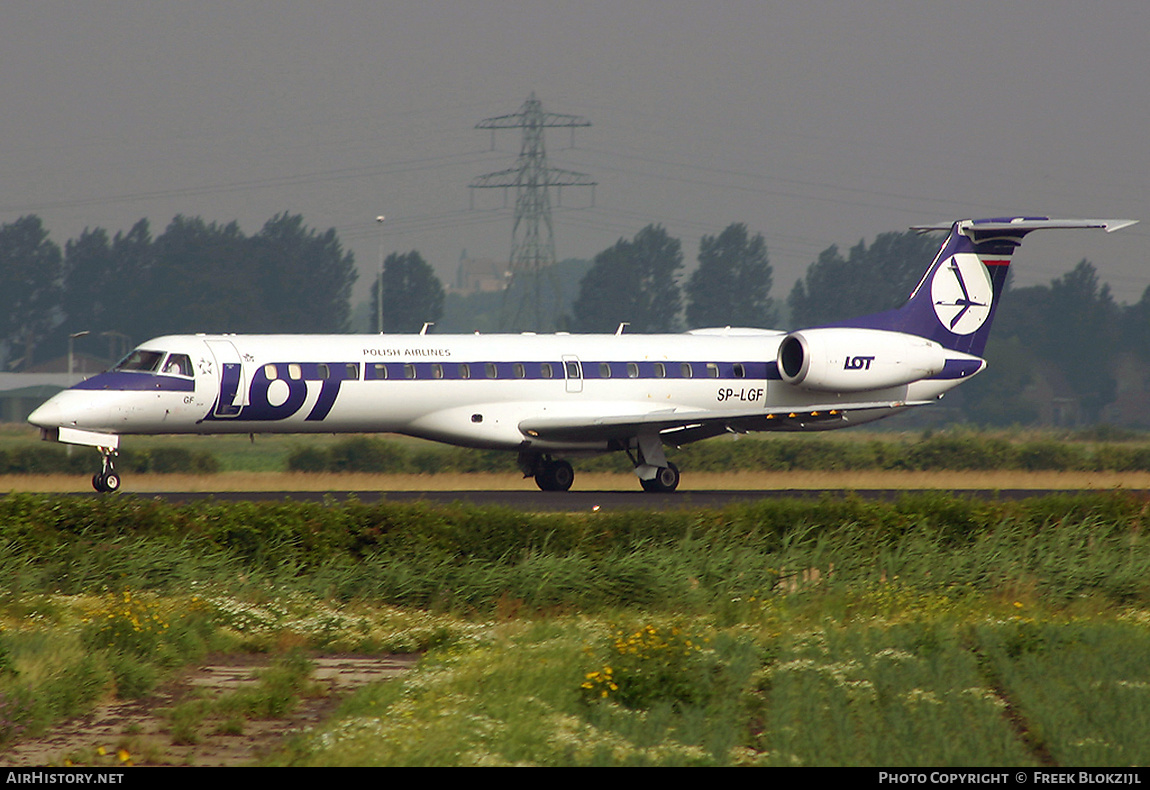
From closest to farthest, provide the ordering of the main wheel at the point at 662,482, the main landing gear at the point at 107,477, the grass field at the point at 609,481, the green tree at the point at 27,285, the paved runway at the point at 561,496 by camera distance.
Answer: the paved runway at the point at 561,496 → the main landing gear at the point at 107,477 → the main wheel at the point at 662,482 → the grass field at the point at 609,481 → the green tree at the point at 27,285

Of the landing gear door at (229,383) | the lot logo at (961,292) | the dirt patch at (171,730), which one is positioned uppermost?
the lot logo at (961,292)

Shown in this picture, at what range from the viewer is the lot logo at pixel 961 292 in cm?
3186

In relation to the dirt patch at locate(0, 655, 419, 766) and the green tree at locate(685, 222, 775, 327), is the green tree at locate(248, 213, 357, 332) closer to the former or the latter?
the green tree at locate(685, 222, 775, 327)

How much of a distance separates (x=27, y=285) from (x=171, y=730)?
365ft

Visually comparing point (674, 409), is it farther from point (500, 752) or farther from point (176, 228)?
point (176, 228)

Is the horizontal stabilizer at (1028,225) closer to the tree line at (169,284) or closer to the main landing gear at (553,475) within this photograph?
the main landing gear at (553,475)

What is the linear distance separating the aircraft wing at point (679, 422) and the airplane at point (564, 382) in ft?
0.14

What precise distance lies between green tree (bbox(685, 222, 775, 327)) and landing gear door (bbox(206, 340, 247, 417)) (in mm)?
88572

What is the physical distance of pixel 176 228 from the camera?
116m

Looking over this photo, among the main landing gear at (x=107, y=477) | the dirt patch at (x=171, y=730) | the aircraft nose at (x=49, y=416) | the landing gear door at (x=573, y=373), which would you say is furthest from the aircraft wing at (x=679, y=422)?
the dirt patch at (x=171, y=730)

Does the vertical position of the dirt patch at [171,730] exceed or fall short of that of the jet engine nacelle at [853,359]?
it falls short

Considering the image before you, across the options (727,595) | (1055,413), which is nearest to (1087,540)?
(727,595)

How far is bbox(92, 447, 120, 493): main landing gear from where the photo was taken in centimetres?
2492

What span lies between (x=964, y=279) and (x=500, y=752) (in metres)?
25.8
